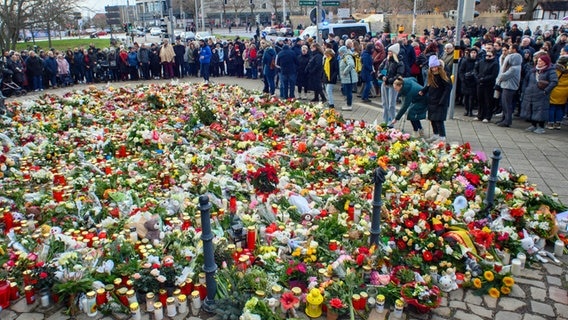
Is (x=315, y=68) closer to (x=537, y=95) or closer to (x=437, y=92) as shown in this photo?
(x=437, y=92)

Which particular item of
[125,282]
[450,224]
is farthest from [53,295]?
[450,224]

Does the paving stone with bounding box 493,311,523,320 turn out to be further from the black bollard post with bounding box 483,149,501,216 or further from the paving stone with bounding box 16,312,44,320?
the paving stone with bounding box 16,312,44,320

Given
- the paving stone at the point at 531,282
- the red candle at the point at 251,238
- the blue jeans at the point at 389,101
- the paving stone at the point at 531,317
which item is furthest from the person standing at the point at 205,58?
the paving stone at the point at 531,317

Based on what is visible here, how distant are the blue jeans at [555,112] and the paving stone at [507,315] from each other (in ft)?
25.7

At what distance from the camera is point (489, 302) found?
457 centimetres

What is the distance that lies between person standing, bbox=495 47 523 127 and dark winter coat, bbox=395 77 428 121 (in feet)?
9.14

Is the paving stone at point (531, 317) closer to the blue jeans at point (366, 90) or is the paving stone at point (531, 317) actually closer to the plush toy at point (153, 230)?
the plush toy at point (153, 230)

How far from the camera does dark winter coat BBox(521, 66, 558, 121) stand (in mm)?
10344

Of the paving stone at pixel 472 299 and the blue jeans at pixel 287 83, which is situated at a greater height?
the blue jeans at pixel 287 83

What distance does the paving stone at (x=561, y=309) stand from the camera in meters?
4.36

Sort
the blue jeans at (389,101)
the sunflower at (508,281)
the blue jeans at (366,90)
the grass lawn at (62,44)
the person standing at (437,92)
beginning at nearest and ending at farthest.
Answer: the sunflower at (508,281), the person standing at (437,92), the blue jeans at (389,101), the blue jeans at (366,90), the grass lawn at (62,44)

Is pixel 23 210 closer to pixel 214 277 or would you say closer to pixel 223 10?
pixel 214 277

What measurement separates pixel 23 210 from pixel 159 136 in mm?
3463

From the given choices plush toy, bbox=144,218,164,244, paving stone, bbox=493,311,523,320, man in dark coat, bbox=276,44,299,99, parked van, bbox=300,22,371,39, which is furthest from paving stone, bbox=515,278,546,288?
parked van, bbox=300,22,371,39
